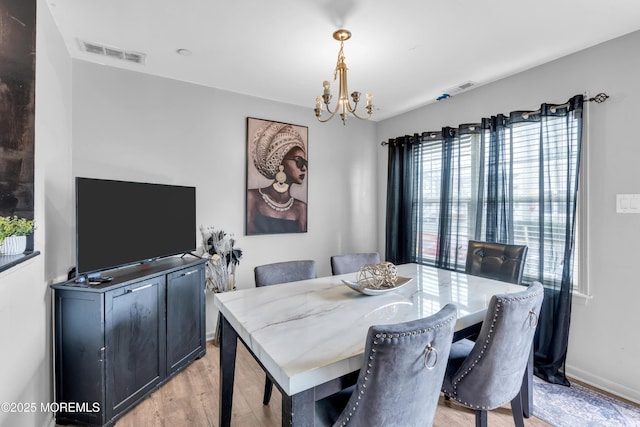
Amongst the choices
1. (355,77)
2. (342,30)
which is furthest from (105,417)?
(355,77)

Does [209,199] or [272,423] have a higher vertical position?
[209,199]

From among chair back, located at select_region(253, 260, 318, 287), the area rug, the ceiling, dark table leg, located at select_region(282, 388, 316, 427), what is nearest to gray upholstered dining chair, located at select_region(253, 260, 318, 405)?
chair back, located at select_region(253, 260, 318, 287)

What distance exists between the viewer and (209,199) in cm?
320

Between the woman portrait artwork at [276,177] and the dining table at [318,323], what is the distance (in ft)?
4.98

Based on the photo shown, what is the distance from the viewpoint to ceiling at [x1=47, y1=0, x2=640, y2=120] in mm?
1939

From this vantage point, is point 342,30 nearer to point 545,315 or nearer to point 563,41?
point 563,41

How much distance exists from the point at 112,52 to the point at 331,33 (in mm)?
1749

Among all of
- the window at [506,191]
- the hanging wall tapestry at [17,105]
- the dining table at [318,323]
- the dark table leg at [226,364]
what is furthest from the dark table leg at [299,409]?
the window at [506,191]

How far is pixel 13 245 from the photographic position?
138cm

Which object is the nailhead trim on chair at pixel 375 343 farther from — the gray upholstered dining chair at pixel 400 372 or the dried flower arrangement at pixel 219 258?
the dried flower arrangement at pixel 219 258

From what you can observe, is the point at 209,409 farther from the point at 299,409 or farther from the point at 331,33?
the point at 331,33

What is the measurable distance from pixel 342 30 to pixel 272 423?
262 cm

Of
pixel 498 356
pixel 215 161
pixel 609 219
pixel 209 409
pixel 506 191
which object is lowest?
pixel 209 409

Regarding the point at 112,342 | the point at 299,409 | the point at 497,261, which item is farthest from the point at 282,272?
the point at 497,261
